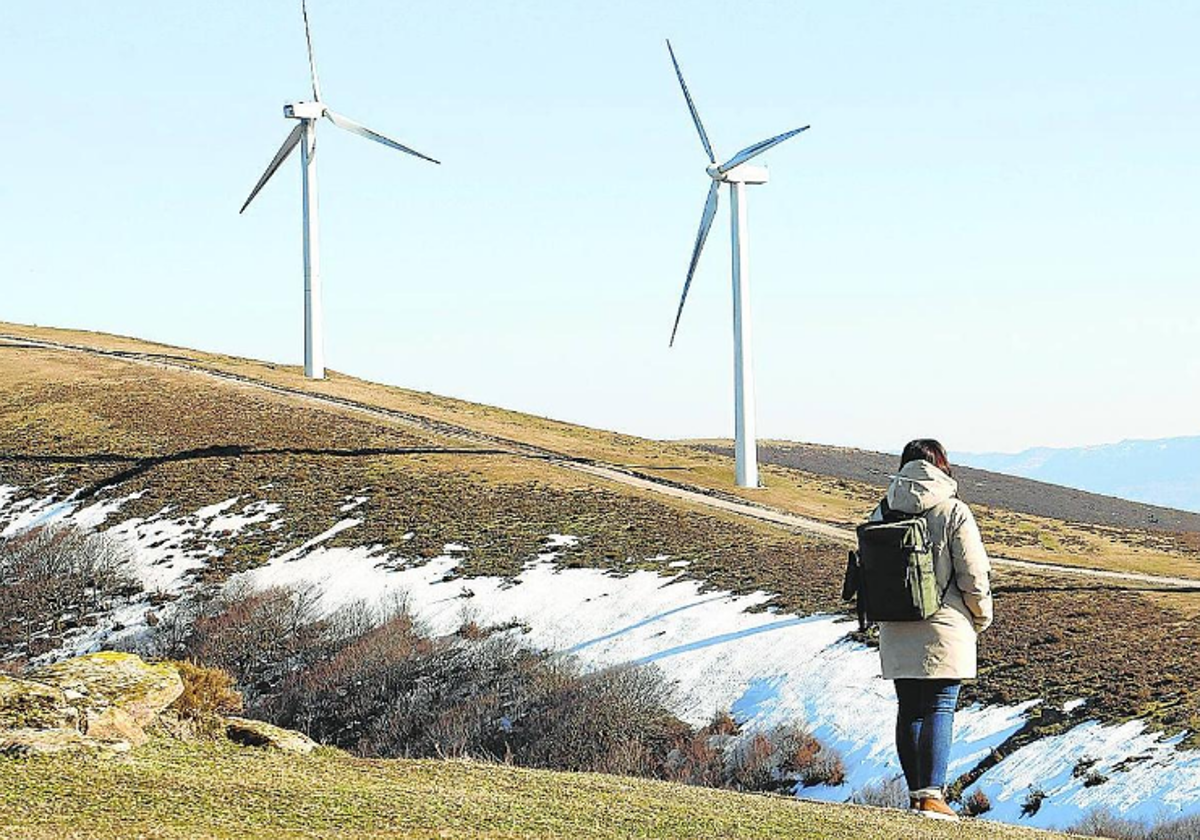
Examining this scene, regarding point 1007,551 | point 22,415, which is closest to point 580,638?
point 1007,551

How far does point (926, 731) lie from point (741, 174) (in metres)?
49.2

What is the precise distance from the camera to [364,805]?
36.4ft

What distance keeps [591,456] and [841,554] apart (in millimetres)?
27451

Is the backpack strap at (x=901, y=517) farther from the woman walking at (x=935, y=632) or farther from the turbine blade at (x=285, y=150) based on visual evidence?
the turbine blade at (x=285, y=150)

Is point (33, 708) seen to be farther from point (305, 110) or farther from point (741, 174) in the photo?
Answer: point (305, 110)

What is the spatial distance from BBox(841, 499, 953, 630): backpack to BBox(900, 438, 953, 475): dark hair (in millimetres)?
577

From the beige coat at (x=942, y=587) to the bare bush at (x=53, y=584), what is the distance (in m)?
36.1

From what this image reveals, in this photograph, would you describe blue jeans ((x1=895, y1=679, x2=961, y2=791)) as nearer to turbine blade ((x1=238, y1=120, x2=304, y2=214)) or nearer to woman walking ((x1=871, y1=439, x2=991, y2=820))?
woman walking ((x1=871, y1=439, x2=991, y2=820))

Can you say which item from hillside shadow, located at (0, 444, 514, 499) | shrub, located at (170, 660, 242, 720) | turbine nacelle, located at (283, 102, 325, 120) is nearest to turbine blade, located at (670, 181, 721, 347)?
hillside shadow, located at (0, 444, 514, 499)

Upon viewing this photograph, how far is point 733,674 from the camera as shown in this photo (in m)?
34.8

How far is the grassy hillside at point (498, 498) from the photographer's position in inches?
1308

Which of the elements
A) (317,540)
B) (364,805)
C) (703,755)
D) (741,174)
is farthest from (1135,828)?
(741,174)

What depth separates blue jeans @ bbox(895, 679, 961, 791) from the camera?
13234 millimetres

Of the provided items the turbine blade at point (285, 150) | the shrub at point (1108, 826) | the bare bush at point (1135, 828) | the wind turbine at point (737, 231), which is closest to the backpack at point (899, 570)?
the shrub at point (1108, 826)
